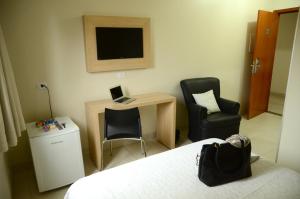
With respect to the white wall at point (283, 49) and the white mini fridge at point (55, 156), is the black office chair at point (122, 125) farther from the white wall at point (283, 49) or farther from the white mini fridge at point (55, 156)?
the white wall at point (283, 49)

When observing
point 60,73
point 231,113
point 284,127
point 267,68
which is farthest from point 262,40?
point 60,73

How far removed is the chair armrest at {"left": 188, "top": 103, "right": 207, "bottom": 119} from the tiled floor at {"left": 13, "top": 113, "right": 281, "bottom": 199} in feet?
1.46

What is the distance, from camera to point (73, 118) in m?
2.79

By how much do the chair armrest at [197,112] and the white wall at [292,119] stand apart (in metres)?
1.09

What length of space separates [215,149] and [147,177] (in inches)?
20.1

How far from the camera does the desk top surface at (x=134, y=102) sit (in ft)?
8.45

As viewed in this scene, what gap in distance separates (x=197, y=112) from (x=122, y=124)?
111 cm

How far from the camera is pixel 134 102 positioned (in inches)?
108

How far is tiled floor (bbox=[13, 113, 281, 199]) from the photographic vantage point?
224cm

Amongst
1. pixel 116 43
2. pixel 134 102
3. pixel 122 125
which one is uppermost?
pixel 116 43

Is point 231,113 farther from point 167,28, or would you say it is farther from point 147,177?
point 147,177

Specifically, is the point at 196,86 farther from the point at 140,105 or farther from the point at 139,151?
the point at 139,151

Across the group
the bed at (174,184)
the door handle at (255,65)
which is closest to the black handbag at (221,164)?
the bed at (174,184)

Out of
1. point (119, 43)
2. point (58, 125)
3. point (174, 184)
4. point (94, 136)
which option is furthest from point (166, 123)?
point (174, 184)
